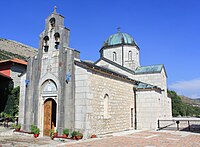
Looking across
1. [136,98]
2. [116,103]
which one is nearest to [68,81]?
[116,103]

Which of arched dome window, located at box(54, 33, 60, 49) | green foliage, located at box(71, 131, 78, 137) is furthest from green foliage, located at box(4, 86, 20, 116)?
green foliage, located at box(71, 131, 78, 137)

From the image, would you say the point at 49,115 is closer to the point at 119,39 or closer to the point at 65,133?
the point at 65,133

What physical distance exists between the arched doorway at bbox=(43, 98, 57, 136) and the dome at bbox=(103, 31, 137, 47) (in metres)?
14.2

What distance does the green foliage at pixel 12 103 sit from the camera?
72.3 ft

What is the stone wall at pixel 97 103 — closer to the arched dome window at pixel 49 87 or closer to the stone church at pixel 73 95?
the stone church at pixel 73 95

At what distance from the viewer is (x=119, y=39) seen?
26.3m

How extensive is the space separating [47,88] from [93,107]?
379 cm

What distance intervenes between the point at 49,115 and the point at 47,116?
0.20 m

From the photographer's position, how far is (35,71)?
1524 cm

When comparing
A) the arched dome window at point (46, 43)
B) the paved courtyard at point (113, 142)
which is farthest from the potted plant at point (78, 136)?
the arched dome window at point (46, 43)

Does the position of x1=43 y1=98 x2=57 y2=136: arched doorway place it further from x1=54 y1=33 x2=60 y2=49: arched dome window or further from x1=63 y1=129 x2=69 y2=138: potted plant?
x1=54 y1=33 x2=60 y2=49: arched dome window

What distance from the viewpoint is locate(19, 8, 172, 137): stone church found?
12766mm

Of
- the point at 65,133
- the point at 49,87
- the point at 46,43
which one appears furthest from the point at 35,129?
the point at 46,43

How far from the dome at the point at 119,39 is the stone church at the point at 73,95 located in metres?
8.66
